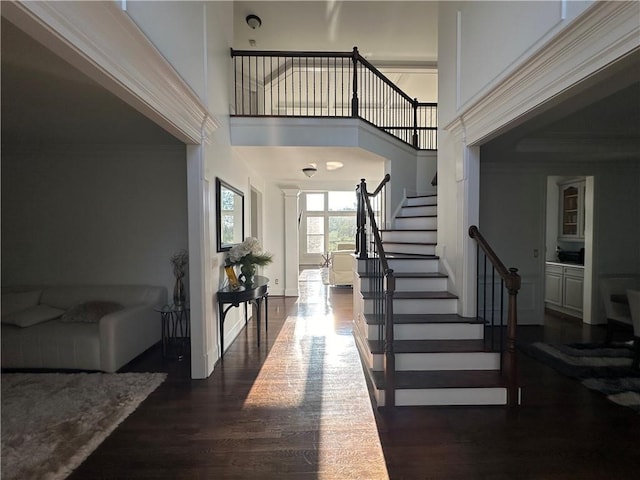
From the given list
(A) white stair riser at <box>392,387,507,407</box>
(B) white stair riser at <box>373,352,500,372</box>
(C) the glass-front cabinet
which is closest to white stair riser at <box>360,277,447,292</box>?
(B) white stair riser at <box>373,352,500,372</box>

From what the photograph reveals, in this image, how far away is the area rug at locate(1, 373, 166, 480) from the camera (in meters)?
1.86

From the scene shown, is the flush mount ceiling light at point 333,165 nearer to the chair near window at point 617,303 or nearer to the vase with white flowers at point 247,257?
the vase with white flowers at point 247,257

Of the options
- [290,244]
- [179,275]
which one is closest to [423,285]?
[179,275]

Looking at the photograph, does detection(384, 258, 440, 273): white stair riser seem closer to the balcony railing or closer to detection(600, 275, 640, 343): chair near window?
the balcony railing

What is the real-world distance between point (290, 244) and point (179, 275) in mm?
3188

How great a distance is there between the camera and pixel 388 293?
2.48 metres

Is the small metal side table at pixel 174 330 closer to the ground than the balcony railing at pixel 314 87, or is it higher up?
closer to the ground

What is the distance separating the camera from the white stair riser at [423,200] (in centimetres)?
456

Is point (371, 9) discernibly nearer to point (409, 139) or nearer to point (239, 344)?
point (409, 139)

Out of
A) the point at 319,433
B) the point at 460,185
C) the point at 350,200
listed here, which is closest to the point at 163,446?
the point at 319,433

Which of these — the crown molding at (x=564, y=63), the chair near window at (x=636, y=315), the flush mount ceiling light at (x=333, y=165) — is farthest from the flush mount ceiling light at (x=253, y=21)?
the chair near window at (x=636, y=315)

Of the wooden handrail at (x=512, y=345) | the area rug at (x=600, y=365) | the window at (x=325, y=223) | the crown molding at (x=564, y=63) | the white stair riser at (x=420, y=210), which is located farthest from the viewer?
the window at (x=325, y=223)

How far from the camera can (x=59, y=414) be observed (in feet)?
7.57

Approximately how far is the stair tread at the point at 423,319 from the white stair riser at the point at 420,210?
5.71ft
